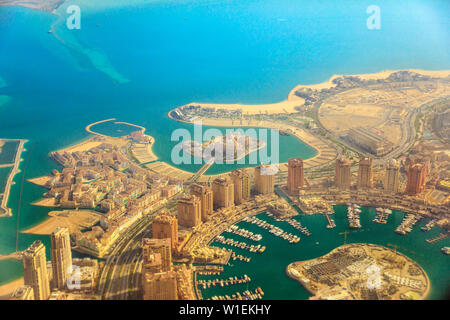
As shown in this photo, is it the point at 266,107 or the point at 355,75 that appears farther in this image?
the point at 355,75

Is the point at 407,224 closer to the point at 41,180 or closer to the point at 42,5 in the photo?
the point at 41,180

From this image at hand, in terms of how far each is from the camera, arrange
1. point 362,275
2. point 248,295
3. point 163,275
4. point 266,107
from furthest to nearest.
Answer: point 266,107, point 362,275, point 248,295, point 163,275

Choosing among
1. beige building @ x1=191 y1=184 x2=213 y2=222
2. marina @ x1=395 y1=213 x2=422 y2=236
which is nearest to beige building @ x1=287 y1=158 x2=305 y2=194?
beige building @ x1=191 y1=184 x2=213 y2=222

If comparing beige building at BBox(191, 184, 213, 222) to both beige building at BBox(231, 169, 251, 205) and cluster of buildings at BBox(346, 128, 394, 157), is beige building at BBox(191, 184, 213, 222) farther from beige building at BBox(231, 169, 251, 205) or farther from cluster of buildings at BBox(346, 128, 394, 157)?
cluster of buildings at BBox(346, 128, 394, 157)

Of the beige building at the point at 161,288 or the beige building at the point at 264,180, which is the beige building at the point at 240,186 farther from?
the beige building at the point at 161,288

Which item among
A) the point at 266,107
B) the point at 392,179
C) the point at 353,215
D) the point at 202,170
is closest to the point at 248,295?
the point at 353,215

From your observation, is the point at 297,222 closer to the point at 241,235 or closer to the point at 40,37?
the point at 241,235

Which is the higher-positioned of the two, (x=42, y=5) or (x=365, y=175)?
(x=42, y=5)
